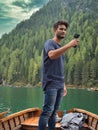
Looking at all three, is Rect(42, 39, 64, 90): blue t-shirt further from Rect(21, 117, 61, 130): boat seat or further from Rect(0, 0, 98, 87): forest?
Rect(0, 0, 98, 87): forest

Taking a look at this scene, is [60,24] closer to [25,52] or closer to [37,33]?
[25,52]

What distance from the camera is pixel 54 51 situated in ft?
17.6

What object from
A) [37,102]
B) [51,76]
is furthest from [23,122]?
[37,102]

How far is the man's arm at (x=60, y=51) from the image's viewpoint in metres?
5.24

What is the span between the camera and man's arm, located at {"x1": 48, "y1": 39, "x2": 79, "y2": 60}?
5.24m

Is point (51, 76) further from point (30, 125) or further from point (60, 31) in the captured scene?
point (30, 125)

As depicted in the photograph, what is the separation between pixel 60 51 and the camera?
5273 millimetres

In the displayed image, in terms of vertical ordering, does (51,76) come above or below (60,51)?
below

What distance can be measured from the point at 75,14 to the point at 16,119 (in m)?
193

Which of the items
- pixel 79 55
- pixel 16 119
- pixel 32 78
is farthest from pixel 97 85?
pixel 16 119

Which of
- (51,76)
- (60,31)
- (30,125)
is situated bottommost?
(30,125)

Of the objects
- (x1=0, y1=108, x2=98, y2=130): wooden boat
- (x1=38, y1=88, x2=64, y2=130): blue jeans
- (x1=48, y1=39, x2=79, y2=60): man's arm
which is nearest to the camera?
(x1=48, y1=39, x2=79, y2=60): man's arm

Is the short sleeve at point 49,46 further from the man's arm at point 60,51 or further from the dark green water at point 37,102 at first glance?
the dark green water at point 37,102

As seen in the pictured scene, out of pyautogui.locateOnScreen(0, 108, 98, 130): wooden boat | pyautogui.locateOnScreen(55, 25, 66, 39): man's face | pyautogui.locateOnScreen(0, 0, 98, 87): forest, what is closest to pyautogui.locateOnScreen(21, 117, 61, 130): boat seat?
pyautogui.locateOnScreen(0, 108, 98, 130): wooden boat
